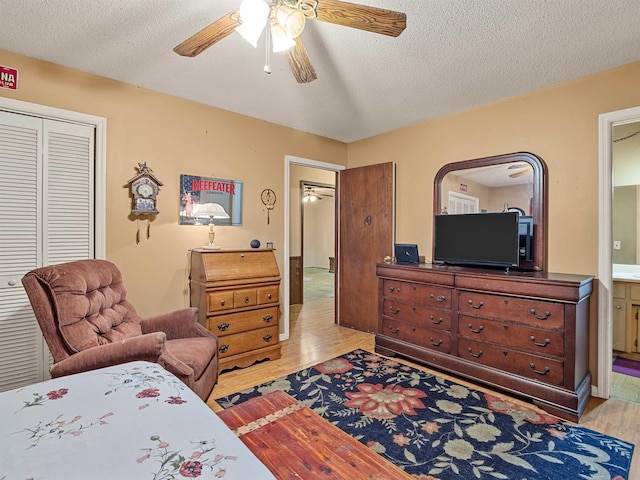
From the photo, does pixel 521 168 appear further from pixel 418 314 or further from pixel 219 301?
pixel 219 301

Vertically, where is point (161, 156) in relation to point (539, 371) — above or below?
above

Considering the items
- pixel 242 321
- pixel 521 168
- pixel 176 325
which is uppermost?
pixel 521 168

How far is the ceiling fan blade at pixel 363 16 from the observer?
1396mm

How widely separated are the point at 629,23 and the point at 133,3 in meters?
2.89

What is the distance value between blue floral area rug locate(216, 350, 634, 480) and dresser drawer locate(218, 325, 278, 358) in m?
0.46

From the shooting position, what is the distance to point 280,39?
153cm

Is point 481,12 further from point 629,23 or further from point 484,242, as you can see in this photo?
point 484,242

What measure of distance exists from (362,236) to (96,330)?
3037 mm

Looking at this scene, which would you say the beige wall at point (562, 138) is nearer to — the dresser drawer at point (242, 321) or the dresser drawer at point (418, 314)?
the dresser drawer at point (418, 314)

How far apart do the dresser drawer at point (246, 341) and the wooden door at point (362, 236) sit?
1.41 meters

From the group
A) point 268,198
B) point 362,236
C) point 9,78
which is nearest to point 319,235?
point 362,236

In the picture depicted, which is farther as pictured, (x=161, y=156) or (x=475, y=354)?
(x=161, y=156)

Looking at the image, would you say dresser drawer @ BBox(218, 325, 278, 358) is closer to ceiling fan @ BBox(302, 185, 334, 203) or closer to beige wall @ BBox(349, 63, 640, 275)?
beige wall @ BBox(349, 63, 640, 275)

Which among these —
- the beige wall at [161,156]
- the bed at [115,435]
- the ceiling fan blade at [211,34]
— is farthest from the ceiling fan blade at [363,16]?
the beige wall at [161,156]
